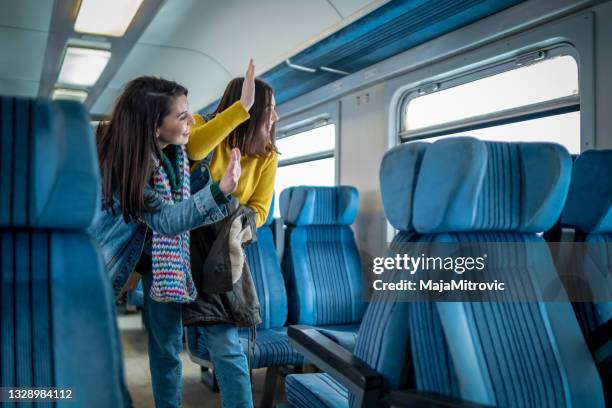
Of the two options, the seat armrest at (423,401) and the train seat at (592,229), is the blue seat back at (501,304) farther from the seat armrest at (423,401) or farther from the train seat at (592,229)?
the train seat at (592,229)

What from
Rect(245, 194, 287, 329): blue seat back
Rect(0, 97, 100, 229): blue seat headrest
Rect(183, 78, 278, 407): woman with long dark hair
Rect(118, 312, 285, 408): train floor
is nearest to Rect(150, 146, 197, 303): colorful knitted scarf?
Rect(183, 78, 278, 407): woman with long dark hair

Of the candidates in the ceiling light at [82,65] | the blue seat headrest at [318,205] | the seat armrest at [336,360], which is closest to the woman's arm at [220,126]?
the seat armrest at [336,360]

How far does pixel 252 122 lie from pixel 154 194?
0.57 m

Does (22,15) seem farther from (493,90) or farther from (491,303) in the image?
(491,303)

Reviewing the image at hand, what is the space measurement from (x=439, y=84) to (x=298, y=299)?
1.71 meters

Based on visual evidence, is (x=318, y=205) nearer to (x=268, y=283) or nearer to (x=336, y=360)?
(x=268, y=283)

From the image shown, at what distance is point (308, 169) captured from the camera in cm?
530

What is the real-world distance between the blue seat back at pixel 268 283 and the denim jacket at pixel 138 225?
4.33ft

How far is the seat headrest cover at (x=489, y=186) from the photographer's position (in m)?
1.42

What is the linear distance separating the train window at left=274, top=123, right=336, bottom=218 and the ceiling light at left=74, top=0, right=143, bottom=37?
1626mm

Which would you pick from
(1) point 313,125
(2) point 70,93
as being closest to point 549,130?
(1) point 313,125

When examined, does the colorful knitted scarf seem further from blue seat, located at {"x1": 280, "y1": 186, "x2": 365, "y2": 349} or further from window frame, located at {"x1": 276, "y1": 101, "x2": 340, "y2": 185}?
window frame, located at {"x1": 276, "y1": 101, "x2": 340, "y2": 185}

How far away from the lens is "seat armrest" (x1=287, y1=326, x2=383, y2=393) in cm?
142

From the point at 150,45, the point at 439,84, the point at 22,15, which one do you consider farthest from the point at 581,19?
the point at 22,15
